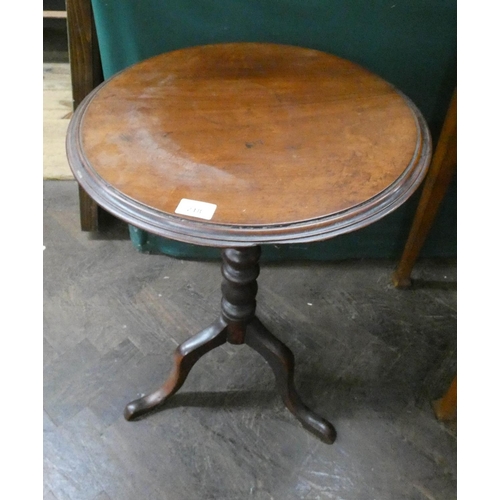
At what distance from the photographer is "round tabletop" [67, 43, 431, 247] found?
656 millimetres

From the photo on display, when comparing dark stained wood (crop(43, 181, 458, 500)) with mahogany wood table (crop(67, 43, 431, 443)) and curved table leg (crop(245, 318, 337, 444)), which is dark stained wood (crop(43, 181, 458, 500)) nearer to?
curved table leg (crop(245, 318, 337, 444))

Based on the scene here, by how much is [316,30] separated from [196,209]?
69cm

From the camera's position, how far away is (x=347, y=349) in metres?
1.33

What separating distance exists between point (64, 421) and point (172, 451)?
27cm

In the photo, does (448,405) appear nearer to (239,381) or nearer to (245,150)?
(239,381)

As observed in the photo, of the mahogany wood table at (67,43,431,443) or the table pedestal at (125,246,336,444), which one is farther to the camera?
the table pedestal at (125,246,336,444)

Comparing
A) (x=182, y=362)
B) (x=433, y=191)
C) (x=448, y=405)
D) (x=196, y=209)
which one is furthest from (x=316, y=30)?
(x=448, y=405)

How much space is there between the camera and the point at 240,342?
1077mm

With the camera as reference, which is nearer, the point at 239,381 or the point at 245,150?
the point at 245,150

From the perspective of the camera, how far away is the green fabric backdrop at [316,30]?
109 cm

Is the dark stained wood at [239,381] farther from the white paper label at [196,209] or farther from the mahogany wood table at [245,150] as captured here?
the white paper label at [196,209]

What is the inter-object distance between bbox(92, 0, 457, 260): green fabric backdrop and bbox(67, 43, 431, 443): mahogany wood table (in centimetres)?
12

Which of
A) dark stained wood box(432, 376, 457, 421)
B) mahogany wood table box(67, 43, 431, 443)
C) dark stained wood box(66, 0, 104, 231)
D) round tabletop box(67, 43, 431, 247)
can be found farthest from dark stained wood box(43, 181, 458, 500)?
round tabletop box(67, 43, 431, 247)

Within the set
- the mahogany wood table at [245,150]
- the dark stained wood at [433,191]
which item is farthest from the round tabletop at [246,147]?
the dark stained wood at [433,191]
